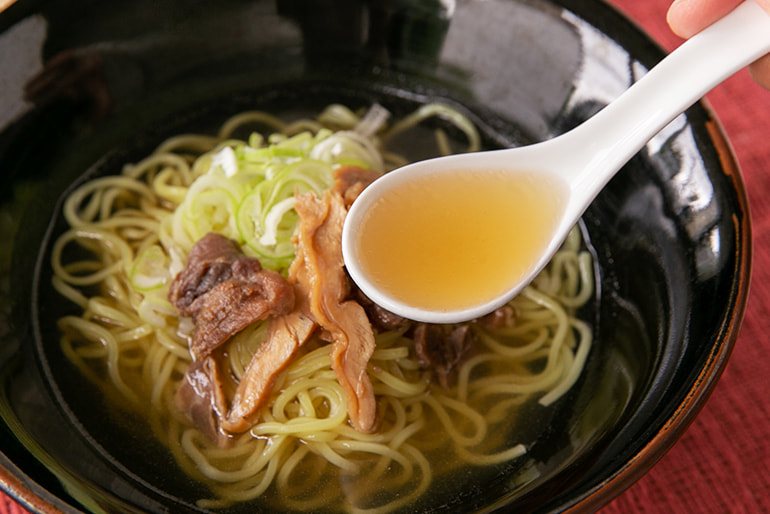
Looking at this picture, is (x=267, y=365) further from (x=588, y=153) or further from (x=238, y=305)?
(x=588, y=153)

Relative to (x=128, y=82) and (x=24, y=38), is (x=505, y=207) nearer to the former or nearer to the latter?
(x=128, y=82)

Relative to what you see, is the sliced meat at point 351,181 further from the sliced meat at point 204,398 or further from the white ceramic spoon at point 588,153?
the sliced meat at point 204,398

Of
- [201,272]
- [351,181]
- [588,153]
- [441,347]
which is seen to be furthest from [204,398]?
[588,153]

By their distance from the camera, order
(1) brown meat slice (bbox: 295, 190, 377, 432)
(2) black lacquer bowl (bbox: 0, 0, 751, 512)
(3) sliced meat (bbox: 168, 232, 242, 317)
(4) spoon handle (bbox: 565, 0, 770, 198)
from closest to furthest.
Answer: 1. (2) black lacquer bowl (bbox: 0, 0, 751, 512)
2. (4) spoon handle (bbox: 565, 0, 770, 198)
3. (1) brown meat slice (bbox: 295, 190, 377, 432)
4. (3) sliced meat (bbox: 168, 232, 242, 317)

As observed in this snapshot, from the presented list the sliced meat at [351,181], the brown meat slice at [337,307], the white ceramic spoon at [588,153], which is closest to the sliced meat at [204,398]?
the brown meat slice at [337,307]

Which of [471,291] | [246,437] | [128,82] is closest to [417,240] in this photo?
[471,291]

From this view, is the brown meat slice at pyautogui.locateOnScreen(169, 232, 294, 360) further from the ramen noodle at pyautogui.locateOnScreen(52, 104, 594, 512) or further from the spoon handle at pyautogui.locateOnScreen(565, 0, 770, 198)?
the spoon handle at pyautogui.locateOnScreen(565, 0, 770, 198)

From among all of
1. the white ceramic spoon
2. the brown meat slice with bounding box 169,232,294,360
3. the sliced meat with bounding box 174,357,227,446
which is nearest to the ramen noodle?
the sliced meat with bounding box 174,357,227,446
